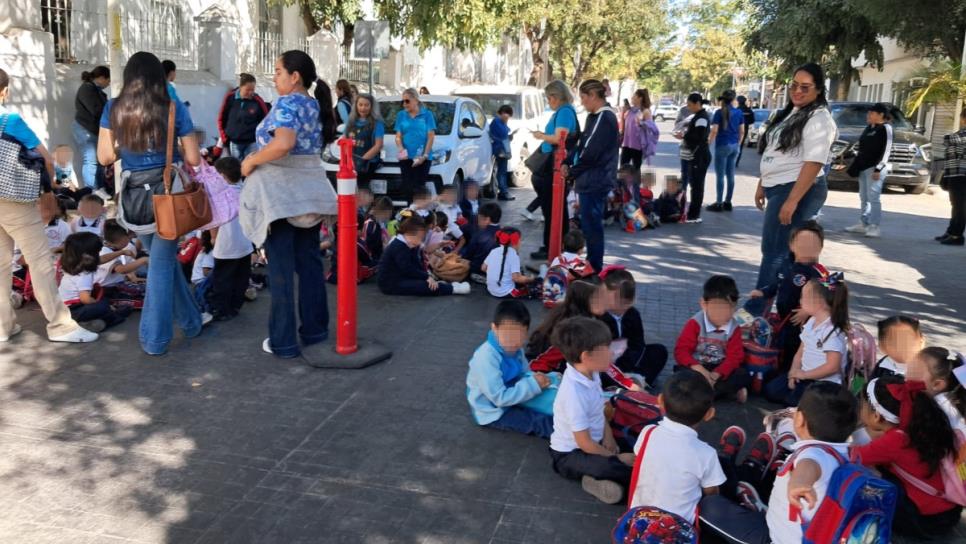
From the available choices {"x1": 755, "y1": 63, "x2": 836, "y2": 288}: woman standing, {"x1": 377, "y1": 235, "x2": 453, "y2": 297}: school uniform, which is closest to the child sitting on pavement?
{"x1": 755, "y1": 63, "x2": 836, "y2": 288}: woman standing

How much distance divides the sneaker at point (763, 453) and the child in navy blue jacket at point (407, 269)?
3.99 metres

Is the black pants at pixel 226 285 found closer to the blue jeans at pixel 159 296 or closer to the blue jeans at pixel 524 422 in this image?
the blue jeans at pixel 159 296

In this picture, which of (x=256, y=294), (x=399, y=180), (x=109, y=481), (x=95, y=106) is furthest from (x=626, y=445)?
(x=95, y=106)

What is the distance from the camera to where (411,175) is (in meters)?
11.1

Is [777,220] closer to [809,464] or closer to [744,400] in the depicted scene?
[744,400]

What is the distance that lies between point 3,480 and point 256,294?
3.57 m

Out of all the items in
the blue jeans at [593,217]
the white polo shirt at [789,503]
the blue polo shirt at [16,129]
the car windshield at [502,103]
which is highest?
the car windshield at [502,103]

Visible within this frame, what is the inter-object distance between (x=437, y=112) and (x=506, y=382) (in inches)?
340

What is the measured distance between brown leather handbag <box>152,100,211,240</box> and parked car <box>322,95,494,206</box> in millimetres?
5164

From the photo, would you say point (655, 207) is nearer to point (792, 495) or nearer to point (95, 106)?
point (95, 106)

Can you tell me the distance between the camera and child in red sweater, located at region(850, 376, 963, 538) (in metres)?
3.55

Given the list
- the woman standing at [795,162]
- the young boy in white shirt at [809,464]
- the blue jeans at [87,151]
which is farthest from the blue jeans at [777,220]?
the blue jeans at [87,151]

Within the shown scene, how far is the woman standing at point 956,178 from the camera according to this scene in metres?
10.7

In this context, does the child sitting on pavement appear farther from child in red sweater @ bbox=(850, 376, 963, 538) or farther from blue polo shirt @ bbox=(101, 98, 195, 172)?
blue polo shirt @ bbox=(101, 98, 195, 172)
